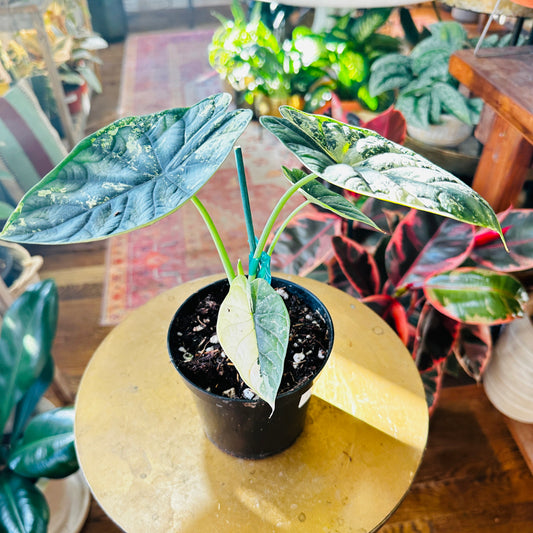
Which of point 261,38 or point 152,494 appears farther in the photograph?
point 261,38

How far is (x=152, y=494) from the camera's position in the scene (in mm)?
668

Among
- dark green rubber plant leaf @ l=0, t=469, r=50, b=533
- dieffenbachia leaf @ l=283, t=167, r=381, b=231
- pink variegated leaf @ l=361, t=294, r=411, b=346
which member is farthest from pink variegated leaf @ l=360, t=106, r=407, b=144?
dark green rubber plant leaf @ l=0, t=469, r=50, b=533

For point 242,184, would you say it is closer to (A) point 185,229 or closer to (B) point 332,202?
(B) point 332,202

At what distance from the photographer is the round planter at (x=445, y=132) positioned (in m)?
1.58

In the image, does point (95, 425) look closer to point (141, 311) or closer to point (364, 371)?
point (141, 311)

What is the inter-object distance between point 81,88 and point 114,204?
8.79 ft

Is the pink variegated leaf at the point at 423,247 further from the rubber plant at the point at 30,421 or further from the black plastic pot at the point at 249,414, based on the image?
the rubber plant at the point at 30,421

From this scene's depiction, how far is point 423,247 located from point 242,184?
2.06 feet

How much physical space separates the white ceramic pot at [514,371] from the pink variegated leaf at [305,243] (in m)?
0.56

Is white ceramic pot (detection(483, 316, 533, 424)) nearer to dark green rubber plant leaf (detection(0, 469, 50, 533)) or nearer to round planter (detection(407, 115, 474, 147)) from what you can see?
round planter (detection(407, 115, 474, 147))

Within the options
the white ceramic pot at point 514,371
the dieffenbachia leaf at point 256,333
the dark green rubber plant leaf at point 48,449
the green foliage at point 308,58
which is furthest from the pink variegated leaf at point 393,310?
the green foliage at point 308,58

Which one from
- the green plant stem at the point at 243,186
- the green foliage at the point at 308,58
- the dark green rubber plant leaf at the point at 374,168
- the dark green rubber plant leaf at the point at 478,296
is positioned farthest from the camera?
the green foliage at the point at 308,58

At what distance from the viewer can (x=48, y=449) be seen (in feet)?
2.90

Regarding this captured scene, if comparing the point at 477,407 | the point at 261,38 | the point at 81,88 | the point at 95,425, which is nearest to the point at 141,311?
the point at 95,425
